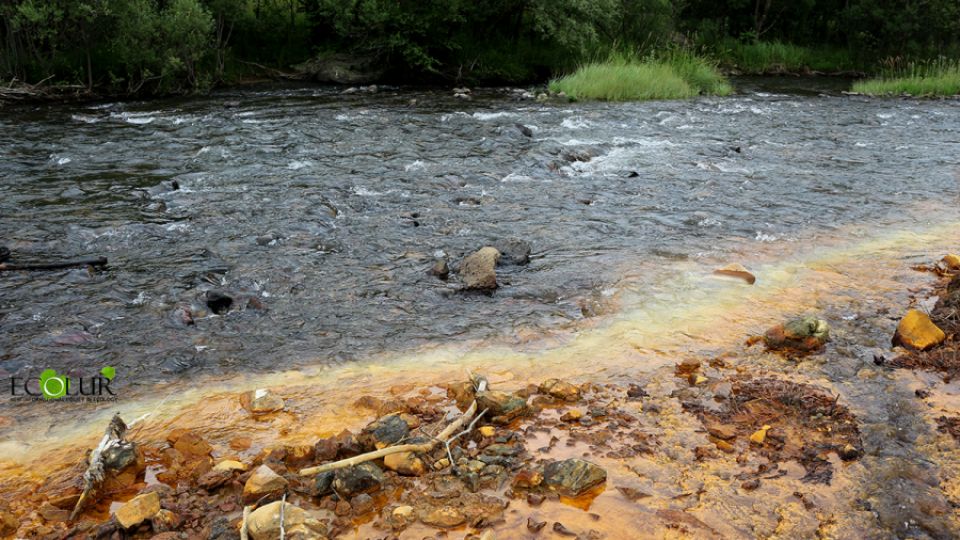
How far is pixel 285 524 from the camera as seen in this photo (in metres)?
4.08

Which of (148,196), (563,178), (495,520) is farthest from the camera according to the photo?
(563,178)

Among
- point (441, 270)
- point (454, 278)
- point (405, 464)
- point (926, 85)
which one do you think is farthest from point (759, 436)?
point (926, 85)

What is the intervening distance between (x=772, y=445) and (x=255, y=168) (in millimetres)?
11143

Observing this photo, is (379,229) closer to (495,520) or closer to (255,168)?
(255,168)

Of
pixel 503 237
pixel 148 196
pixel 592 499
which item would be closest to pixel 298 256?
pixel 503 237

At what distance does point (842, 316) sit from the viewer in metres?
7.21

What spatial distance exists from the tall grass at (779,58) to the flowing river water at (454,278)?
68.2ft

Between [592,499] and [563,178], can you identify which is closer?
[592,499]

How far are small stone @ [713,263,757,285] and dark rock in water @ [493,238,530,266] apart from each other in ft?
7.54

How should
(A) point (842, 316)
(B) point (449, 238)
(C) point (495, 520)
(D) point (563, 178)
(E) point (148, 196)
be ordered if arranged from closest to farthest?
(C) point (495, 520) < (A) point (842, 316) < (B) point (449, 238) < (E) point (148, 196) < (D) point (563, 178)

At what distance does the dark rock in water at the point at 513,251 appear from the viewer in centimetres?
908

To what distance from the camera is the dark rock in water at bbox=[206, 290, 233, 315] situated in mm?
7695

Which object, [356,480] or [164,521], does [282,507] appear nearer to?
[356,480]

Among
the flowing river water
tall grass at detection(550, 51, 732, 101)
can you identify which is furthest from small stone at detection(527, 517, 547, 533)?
tall grass at detection(550, 51, 732, 101)
